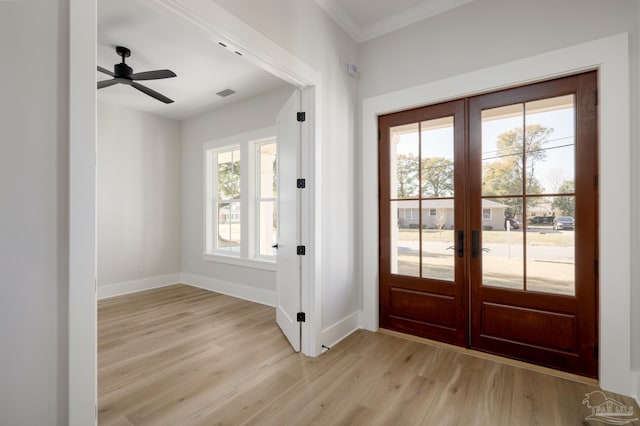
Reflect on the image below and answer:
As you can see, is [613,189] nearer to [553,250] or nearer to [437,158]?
[553,250]

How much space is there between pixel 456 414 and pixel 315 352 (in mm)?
1161

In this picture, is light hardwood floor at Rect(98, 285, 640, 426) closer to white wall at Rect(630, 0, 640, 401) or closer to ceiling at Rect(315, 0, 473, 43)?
white wall at Rect(630, 0, 640, 401)

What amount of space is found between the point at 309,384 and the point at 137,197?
4.27m

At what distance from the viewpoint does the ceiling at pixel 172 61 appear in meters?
2.56

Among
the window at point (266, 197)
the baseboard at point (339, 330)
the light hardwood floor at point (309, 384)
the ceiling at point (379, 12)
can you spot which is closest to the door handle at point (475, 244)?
the light hardwood floor at point (309, 384)

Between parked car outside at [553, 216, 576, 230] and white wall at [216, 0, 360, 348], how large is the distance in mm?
1732

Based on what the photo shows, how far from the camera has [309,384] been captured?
213cm

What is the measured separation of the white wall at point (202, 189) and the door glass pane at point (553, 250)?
9.74ft

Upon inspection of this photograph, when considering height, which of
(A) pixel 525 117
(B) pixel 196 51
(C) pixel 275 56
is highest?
(B) pixel 196 51

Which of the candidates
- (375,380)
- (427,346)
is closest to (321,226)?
(375,380)

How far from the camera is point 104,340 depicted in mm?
2893

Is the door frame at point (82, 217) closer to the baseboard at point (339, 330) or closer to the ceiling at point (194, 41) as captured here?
the ceiling at point (194, 41)

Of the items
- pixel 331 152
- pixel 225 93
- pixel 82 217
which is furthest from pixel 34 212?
pixel 225 93

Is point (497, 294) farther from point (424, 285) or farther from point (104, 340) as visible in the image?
point (104, 340)
